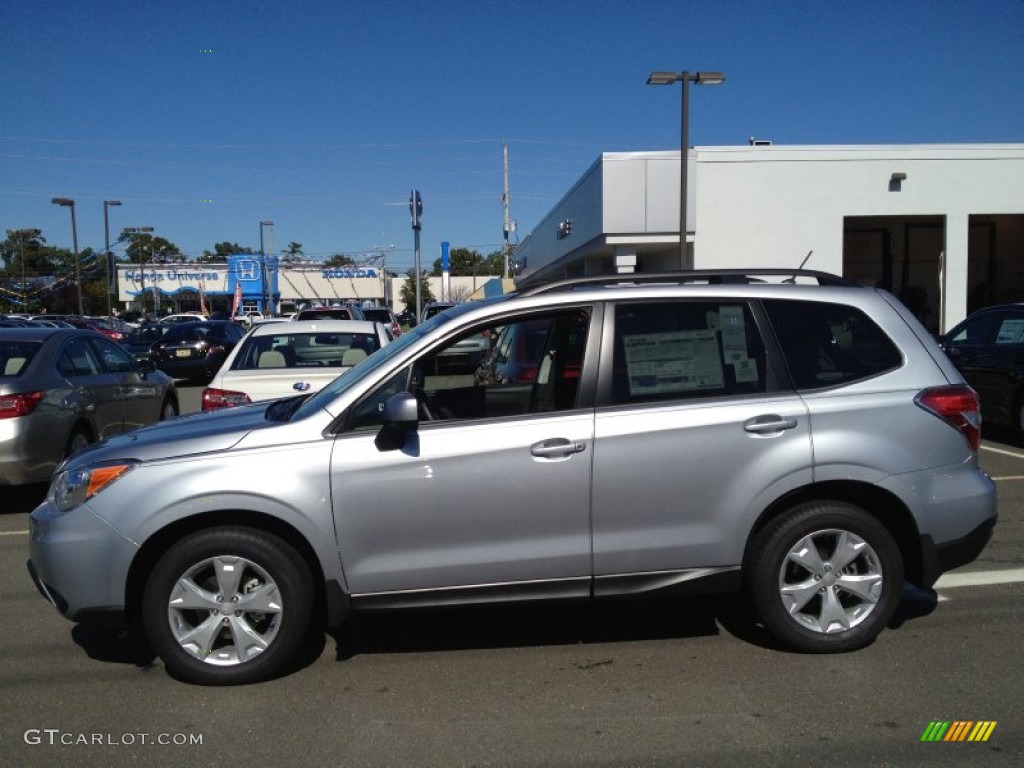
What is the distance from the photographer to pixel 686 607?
5305 millimetres

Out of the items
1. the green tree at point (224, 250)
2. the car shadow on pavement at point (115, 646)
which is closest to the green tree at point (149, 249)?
the green tree at point (224, 250)

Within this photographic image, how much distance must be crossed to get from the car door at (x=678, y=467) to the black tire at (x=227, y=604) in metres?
1.47

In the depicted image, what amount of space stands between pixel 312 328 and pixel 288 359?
1.34 feet

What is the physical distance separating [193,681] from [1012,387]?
10019 millimetres

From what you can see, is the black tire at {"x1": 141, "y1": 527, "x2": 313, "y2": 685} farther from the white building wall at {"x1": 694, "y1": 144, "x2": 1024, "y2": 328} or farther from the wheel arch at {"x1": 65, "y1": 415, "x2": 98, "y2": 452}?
the white building wall at {"x1": 694, "y1": 144, "x2": 1024, "y2": 328}

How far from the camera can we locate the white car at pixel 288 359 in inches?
320

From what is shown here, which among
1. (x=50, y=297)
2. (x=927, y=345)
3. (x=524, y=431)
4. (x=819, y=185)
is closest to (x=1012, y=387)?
(x=927, y=345)

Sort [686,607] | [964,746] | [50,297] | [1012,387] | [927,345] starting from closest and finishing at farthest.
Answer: [964,746] → [927,345] → [686,607] → [1012,387] → [50,297]

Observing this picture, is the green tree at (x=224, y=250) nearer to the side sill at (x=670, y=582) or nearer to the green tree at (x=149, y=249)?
the green tree at (x=149, y=249)

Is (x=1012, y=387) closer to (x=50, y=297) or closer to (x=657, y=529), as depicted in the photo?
(x=657, y=529)

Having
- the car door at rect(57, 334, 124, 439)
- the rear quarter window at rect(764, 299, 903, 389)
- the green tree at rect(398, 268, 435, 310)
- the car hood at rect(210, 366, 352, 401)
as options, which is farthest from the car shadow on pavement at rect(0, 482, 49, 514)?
the green tree at rect(398, 268, 435, 310)

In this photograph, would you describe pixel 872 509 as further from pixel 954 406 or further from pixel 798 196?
pixel 798 196

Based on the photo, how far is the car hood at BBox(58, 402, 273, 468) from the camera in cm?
417

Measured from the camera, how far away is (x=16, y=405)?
295 inches
